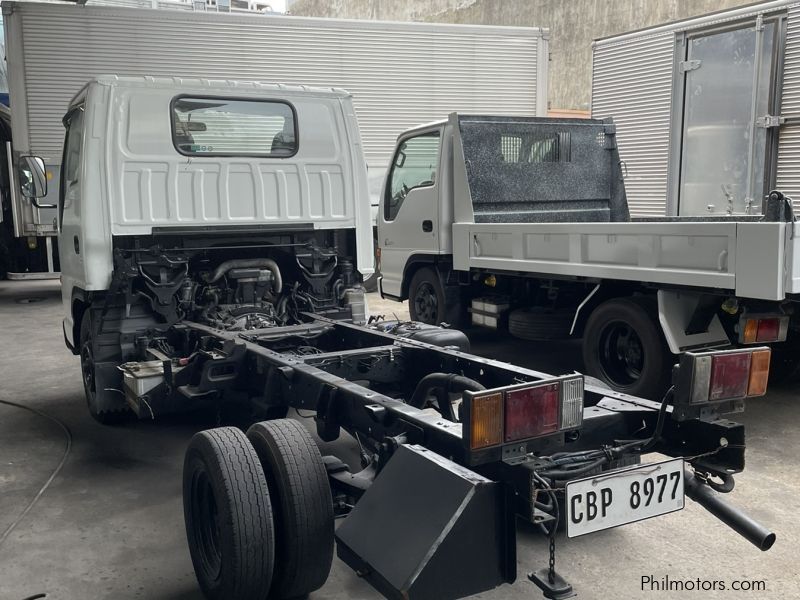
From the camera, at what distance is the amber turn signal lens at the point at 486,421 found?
7.26 feet

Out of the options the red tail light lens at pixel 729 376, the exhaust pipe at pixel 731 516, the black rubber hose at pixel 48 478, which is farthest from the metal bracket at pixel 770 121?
the black rubber hose at pixel 48 478

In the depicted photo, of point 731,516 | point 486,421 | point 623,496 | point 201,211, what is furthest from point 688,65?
point 486,421

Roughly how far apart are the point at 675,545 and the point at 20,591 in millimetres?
2702

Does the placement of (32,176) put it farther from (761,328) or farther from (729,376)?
(761,328)

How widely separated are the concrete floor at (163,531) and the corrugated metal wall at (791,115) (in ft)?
9.49

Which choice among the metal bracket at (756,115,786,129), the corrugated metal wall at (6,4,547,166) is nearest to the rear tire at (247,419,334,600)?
the metal bracket at (756,115,786,129)

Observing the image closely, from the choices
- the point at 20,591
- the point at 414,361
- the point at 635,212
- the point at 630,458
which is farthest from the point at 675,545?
the point at 635,212

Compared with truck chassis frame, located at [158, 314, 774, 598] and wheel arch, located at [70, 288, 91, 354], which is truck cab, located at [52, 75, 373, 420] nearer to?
wheel arch, located at [70, 288, 91, 354]

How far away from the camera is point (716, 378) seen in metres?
2.59

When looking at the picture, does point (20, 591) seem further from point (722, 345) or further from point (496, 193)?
point (496, 193)

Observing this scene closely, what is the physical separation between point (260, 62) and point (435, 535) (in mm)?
10464

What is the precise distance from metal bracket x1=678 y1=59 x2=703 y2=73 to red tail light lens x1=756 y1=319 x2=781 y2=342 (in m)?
4.56

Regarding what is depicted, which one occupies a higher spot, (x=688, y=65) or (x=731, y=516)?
(x=688, y=65)

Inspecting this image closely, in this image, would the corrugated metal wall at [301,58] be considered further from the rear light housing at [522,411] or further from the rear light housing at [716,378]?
the rear light housing at [716,378]
